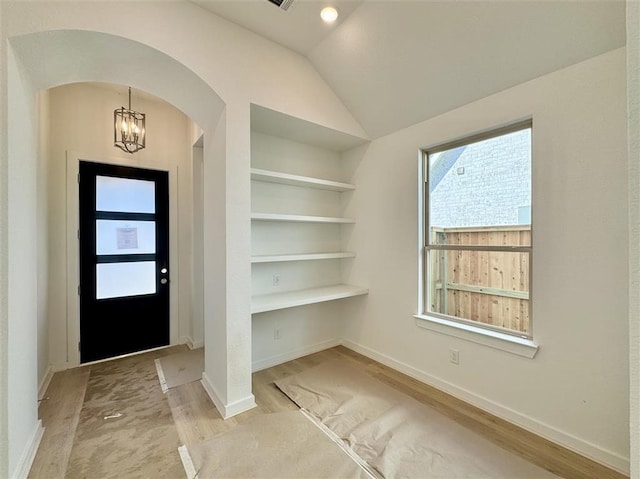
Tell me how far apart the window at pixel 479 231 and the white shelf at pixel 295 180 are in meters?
0.98

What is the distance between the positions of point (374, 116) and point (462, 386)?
2.66 m

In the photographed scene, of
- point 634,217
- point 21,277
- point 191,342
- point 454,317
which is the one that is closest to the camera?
point 634,217

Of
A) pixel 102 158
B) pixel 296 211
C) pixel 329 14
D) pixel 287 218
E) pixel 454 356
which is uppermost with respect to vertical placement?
pixel 329 14

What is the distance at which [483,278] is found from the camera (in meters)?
2.36

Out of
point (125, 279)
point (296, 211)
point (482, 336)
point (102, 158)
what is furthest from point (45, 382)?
point (482, 336)

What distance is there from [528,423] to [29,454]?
3323mm

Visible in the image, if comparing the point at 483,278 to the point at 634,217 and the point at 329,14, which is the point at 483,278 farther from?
the point at 329,14

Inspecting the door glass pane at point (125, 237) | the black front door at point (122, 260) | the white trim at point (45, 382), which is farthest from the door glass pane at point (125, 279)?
the white trim at point (45, 382)

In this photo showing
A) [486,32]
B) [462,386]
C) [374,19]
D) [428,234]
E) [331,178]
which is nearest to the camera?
[486,32]

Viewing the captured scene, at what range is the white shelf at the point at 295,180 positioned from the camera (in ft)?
8.69

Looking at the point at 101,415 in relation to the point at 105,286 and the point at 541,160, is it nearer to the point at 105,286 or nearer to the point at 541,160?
the point at 105,286

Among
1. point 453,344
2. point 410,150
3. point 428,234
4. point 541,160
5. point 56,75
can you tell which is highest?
point 56,75

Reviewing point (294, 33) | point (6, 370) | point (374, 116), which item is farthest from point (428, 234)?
point (6, 370)

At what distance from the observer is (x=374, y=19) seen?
216cm
